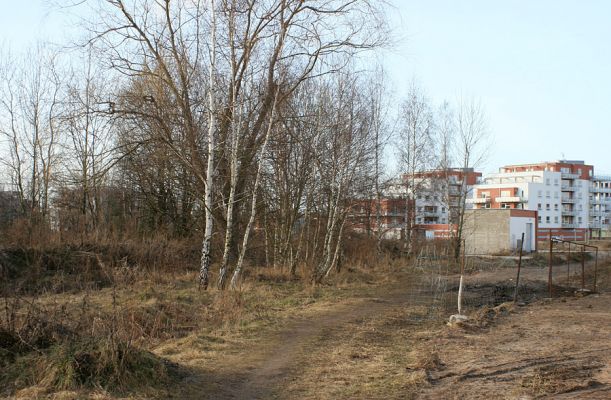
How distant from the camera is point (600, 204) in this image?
118 m

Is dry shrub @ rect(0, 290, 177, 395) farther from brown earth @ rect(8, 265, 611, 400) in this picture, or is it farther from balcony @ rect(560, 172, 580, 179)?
balcony @ rect(560, 172, 580, 179)

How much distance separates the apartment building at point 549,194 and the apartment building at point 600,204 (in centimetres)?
632

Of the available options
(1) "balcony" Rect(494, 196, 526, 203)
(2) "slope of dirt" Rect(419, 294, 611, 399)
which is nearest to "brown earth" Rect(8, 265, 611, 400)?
(2) "slope of dirt" Rect(419, 294, 611, 399)

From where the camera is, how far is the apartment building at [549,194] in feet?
328

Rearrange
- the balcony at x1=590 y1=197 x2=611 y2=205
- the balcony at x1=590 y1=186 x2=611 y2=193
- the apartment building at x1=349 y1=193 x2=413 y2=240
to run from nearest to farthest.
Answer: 1. the apartment building at x1=349 y1=193 x2=413 y2=240
2. the balcony at x1=590 y1=186 x2=611 y2=193
3. the balcony at x1=590 y1=197 x2=611 y2=205

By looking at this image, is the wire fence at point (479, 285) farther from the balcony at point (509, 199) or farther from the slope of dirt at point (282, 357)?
the balcony at point (509, 199)

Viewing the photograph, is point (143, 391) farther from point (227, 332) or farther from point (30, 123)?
point (30, 123)

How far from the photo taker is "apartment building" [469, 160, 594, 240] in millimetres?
100000

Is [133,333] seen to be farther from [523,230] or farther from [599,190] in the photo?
[599,190]

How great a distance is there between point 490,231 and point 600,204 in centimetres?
7928

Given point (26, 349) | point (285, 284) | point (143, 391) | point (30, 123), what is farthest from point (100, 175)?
point (30, 123)

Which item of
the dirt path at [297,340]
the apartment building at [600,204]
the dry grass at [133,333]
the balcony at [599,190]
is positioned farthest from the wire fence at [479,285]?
the apartment building at [600,204]

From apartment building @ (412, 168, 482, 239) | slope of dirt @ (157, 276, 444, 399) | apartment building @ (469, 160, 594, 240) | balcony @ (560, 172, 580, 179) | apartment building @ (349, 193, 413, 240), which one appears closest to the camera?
slope of dirt @ (157, 276, 444, 399)

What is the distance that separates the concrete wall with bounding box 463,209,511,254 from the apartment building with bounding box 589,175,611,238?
7421 cm
